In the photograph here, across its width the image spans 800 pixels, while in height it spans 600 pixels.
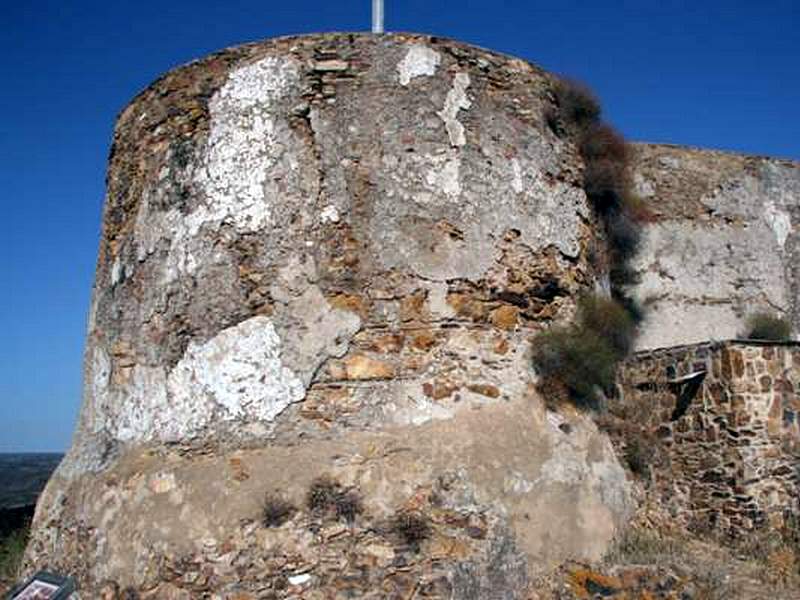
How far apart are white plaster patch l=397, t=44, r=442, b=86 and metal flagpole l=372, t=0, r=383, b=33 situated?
2.94 feet

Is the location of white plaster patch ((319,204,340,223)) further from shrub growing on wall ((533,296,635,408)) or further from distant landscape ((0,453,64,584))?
distant landscape ((0,453,64,584))

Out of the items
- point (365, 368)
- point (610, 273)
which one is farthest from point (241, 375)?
point (610, 273)

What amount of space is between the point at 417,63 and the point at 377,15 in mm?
1122

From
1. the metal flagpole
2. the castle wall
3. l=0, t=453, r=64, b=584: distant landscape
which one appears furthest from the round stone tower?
l=0, t=453, r=64, b=584: distant landscape

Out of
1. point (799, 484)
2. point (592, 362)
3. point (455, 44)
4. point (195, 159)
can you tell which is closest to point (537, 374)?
point (592, 362)

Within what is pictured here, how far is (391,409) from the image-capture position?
609 centimetres

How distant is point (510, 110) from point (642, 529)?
3504 millimetres

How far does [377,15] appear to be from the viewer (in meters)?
7.59

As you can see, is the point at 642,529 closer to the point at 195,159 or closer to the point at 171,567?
the point at 171,567

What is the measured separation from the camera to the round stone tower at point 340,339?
18.8 ft

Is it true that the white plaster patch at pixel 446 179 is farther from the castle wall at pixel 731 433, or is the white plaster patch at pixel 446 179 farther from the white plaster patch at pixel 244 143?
the castle wall at pixel 731 433

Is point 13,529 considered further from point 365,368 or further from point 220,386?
point 365,368

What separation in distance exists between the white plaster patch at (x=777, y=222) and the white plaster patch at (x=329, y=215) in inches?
236

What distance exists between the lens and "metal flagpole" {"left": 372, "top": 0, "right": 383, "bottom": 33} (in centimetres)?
753
